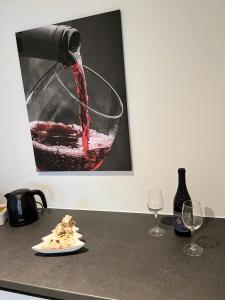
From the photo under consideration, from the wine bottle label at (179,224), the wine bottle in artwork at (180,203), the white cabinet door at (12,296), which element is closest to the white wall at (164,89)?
the wine bottle in artwork at (180,203)

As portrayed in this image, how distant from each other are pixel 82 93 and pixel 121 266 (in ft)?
2.78

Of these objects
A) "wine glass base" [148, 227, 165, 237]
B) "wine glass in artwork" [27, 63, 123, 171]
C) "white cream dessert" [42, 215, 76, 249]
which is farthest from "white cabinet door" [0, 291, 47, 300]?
"wine glass in artwork" [27, 63, 123, 171]

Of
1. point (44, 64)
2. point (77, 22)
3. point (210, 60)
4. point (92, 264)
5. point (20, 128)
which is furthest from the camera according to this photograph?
point (20, 128)

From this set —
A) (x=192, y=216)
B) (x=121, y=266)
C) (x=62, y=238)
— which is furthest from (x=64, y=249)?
(x=192, y=216)

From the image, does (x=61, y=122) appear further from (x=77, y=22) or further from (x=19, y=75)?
(x=77, y=22)

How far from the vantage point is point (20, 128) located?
1.61 meters

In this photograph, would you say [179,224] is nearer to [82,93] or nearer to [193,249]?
[193,249]

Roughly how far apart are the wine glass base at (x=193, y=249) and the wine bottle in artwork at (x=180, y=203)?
8 centimetres

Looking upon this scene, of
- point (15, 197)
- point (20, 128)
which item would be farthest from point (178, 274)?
point (20, 128)

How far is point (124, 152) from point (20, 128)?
25.9 inches

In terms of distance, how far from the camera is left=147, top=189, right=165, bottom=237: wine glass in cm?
124

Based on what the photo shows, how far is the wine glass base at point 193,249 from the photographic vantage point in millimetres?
1047

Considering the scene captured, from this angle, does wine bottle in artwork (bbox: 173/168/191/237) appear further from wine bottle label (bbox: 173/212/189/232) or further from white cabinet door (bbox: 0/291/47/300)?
white cabinet door (bbox: 0/291/47/300)

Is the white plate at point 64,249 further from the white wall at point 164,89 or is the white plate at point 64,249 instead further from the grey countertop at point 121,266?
the white wall at point 164,89
